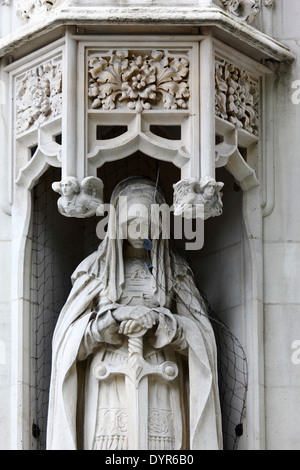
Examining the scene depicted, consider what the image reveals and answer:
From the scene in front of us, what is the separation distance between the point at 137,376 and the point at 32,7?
1861 mm

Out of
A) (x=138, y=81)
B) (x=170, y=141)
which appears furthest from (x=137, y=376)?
(x=138, y=81)

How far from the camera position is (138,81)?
12.7 meters

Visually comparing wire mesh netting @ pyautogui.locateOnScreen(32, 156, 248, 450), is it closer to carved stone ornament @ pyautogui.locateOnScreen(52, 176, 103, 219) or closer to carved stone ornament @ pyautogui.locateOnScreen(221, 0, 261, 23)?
carved stone ornament @ pyautogui.locateOnScreen(52, 176, 103, 219)

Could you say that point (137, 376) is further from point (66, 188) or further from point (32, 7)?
point (32, 7)

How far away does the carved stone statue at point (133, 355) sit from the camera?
12.4 metres

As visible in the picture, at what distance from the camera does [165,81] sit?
12.7 m

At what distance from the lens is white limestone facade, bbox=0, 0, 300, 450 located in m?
12.6

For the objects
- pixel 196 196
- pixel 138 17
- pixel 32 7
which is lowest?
pixel 196 196

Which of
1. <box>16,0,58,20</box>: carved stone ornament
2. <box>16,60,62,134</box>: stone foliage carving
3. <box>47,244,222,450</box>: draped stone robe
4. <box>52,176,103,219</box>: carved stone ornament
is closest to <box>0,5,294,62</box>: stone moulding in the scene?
<box>16,0,58,20</box>: carved stone ornament

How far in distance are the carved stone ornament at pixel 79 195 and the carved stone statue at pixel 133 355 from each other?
0.24 metres

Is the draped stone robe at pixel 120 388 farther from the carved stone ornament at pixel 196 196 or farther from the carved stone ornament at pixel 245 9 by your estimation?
the carved stone ornament at pixel 245 9

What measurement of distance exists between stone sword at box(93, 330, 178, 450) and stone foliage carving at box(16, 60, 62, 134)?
1155 millimetres

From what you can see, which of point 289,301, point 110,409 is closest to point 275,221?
point 289,301
